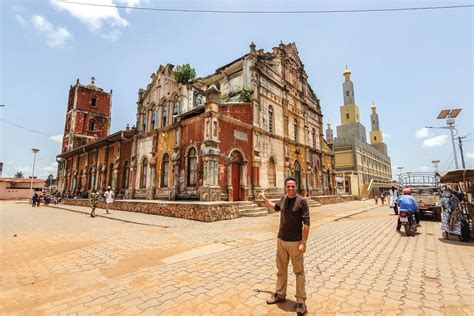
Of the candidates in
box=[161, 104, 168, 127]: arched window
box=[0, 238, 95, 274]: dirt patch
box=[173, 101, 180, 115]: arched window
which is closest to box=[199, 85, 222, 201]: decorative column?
box=[173, 101, 180, 115]: arched window

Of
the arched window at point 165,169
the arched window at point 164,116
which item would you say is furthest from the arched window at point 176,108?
the arched window at point 165,169

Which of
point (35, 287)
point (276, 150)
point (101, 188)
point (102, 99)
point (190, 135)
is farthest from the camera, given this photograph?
point (102, 99)

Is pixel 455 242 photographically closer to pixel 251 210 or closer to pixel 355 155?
pixel 251 210

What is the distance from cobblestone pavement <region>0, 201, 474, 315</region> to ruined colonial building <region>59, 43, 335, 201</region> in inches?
298

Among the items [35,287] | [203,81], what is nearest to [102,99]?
[203,81]

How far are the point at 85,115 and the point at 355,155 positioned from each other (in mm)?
47883

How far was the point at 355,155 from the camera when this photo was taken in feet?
135

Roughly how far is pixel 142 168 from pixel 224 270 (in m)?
17.2

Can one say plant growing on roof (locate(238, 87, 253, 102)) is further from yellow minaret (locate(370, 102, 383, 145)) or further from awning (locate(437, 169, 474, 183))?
yellow minaret (locate(370, 102, 383, 145))

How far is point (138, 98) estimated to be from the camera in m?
22.1

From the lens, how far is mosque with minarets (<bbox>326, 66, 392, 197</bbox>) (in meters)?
40.5

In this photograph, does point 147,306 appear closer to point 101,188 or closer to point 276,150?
point 276,150

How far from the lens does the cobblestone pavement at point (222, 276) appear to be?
3021mm

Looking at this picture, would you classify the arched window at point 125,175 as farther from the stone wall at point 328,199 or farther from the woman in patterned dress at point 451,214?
the woman in patterned dress at point 451,214
